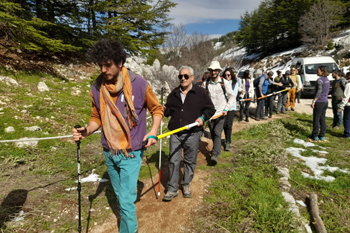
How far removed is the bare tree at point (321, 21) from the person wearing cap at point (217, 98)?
107 ft

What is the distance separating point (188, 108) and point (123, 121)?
168cm

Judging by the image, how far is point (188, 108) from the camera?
3824mm

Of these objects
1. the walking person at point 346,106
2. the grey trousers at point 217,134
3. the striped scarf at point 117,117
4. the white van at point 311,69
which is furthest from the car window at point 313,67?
the striped scarf at point 117,117

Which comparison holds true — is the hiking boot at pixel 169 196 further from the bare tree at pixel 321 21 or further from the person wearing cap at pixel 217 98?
the bare tree at pixel 321 21

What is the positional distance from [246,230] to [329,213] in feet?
5.20

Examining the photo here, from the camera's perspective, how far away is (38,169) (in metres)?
4.48

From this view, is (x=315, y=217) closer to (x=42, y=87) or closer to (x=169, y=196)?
(x=169, y=196)

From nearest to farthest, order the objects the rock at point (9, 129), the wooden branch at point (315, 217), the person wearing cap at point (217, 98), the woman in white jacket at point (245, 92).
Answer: the wooden branch at point (315, 217), the person wearing cap at point (217, 98), the rock at point (9, 129), the woman in white jacket at point (245, 92)

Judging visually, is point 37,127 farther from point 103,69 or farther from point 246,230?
point 246,230

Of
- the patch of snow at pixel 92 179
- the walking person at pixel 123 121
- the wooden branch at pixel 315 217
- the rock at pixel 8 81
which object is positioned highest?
the rock at pixel 8 81

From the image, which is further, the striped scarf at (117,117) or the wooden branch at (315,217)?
the wooden branch at (315,217)

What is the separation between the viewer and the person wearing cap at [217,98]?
5305 millimetres

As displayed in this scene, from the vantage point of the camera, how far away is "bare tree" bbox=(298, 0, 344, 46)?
→ 30031 mm

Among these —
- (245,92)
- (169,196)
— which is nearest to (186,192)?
(169,196)
